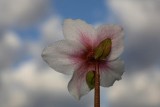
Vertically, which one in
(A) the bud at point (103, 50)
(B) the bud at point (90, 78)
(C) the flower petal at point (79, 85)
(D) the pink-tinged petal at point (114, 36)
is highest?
(D) the pink-tinged petal at point (114, 36)

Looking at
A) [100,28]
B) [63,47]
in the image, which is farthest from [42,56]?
[100,28]

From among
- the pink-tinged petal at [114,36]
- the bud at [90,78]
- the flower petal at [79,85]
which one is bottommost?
the bud at [90,78]

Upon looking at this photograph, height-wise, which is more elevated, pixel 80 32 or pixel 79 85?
pixel 80 32

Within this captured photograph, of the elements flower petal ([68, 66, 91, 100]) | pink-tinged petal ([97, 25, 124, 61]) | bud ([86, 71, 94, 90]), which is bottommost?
bud ([86, 71, 94, 90])

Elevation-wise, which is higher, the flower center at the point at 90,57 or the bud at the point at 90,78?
the flower center at the point at 90,57

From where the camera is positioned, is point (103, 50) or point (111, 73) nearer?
point (103, 50)

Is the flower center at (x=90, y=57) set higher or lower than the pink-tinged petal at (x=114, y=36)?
lower
